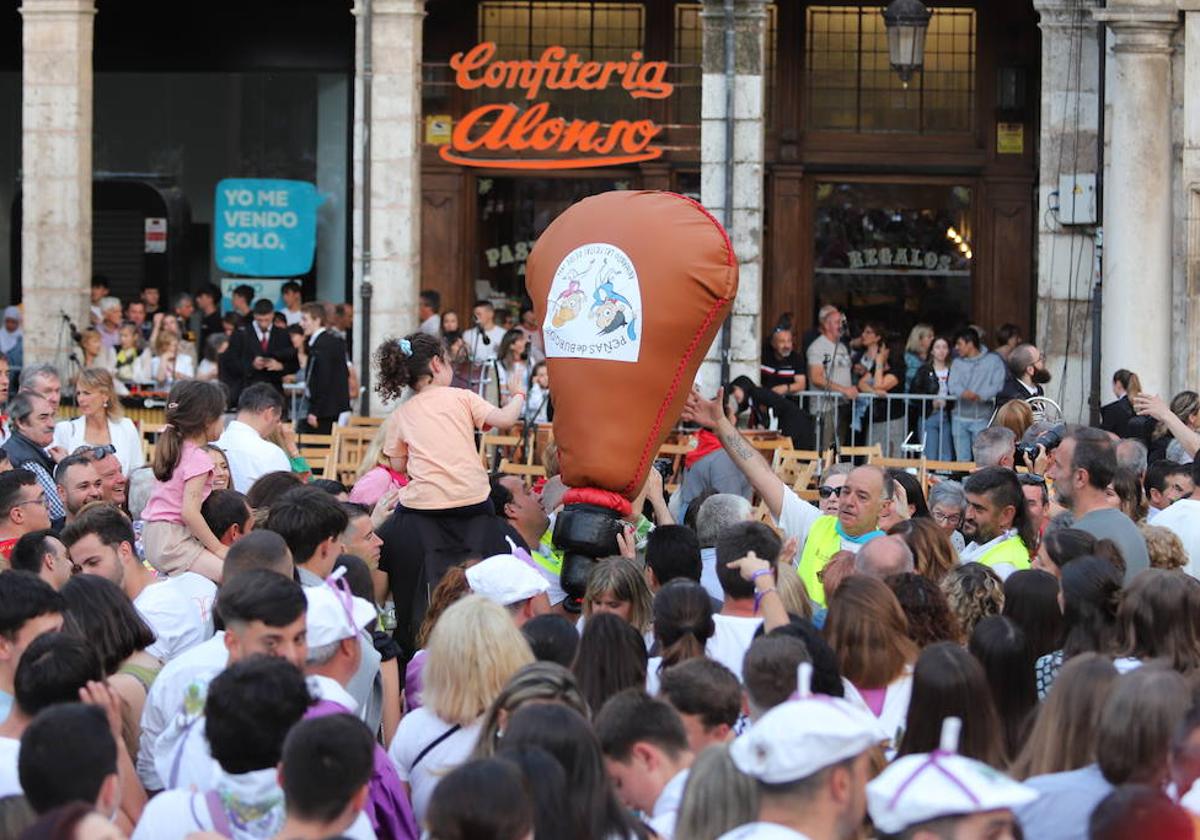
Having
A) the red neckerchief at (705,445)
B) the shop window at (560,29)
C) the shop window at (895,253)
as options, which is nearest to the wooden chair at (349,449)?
the red neckerchief at (705,445)

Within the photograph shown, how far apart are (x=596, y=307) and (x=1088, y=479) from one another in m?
2.11

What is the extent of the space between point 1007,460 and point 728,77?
26.5ft

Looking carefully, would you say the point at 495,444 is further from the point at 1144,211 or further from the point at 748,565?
the point at 748,565

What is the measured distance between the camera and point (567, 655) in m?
6.23

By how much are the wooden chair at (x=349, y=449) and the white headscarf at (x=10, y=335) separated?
551 cm

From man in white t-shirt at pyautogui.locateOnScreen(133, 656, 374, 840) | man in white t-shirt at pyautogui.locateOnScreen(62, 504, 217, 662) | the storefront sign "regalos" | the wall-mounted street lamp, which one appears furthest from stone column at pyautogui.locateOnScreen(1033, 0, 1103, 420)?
man in white t-shirt at pyautogui.locateOnScreen(133, 656, 374, 840)

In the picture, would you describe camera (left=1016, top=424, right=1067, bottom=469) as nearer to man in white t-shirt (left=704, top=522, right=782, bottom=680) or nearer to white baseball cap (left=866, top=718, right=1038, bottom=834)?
man in white t-shirt (left=704, top=522, right=782, bottom=680)

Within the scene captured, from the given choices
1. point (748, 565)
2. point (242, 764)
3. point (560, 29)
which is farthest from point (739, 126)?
point (242, 764)

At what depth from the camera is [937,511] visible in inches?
382

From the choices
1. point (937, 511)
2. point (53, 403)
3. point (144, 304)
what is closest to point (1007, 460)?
point (937, 511)

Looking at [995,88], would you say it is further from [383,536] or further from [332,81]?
[383,536]

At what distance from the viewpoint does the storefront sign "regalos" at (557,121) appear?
19.2 m

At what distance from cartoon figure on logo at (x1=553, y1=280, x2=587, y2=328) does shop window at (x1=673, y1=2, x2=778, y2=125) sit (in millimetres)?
12792

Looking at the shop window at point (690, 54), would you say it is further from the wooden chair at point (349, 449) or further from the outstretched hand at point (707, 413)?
the outstretched hand at point (707, 413)
